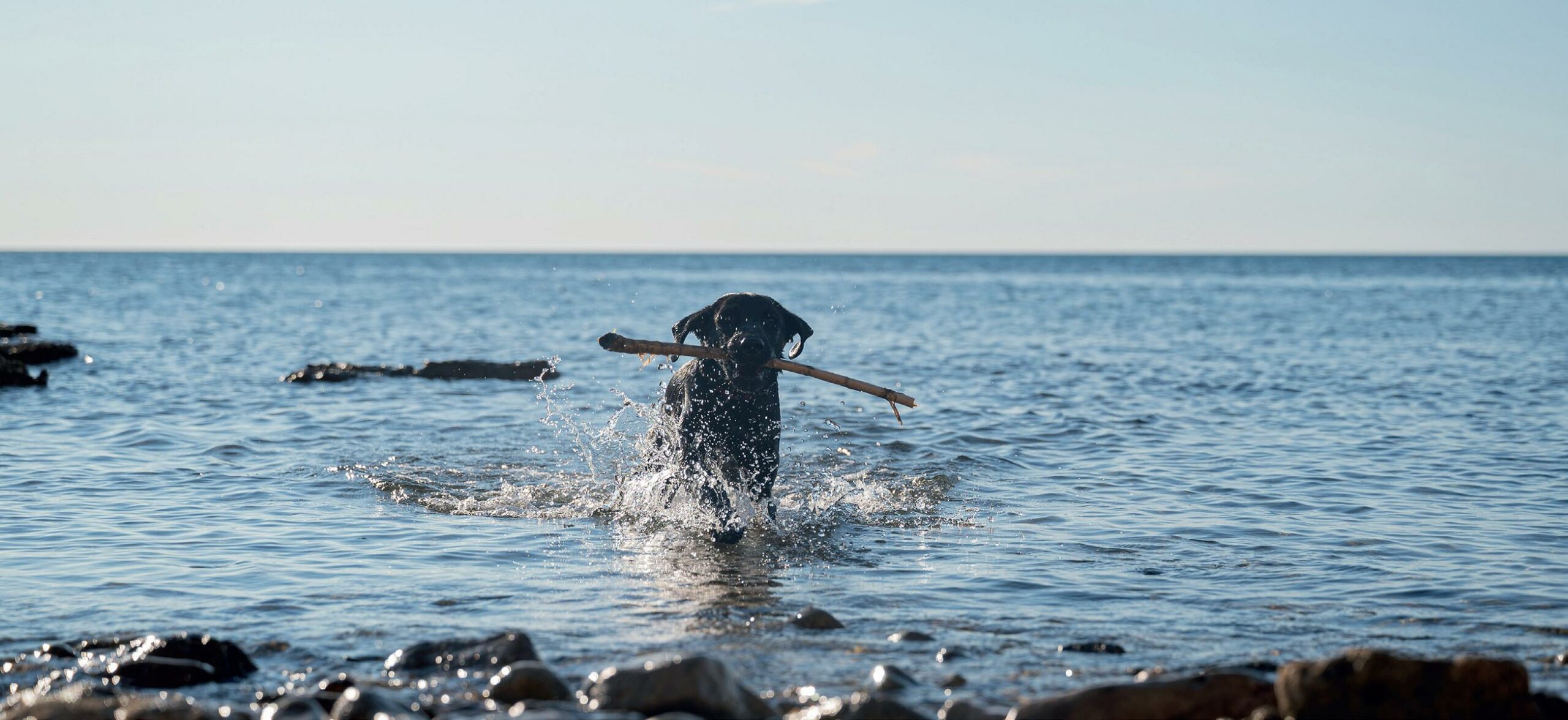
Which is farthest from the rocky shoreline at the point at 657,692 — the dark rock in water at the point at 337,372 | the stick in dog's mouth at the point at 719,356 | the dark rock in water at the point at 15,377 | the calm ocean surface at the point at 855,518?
the dark rock in water at the point at 337,372

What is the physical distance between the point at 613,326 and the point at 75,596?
33.5 metres

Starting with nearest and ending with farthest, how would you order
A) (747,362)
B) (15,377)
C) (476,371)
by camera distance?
(747,362) < (15,377) < (476,371)

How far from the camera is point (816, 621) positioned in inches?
263

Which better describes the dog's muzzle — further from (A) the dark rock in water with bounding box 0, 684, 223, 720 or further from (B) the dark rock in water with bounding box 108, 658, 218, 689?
(A) the dark rock in water with bounding box 0, 684, 223, 720

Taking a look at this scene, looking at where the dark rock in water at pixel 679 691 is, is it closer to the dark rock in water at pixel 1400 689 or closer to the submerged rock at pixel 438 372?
the dark rock in water at pixel 1400 689

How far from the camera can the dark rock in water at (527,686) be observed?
547cm

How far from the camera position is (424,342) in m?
31.3

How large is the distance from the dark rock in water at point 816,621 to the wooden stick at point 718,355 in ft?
6.13

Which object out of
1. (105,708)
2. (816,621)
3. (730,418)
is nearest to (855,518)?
(730,418)

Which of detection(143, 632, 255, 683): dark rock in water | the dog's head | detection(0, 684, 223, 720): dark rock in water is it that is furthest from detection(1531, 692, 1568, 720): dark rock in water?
the dog's head

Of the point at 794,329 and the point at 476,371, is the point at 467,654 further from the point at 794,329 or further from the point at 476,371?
the point at 476,371

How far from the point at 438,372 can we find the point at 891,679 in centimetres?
1697

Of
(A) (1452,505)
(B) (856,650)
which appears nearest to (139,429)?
(B) (856,650)

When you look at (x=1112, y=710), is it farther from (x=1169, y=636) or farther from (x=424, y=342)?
(x=424, y=342)
